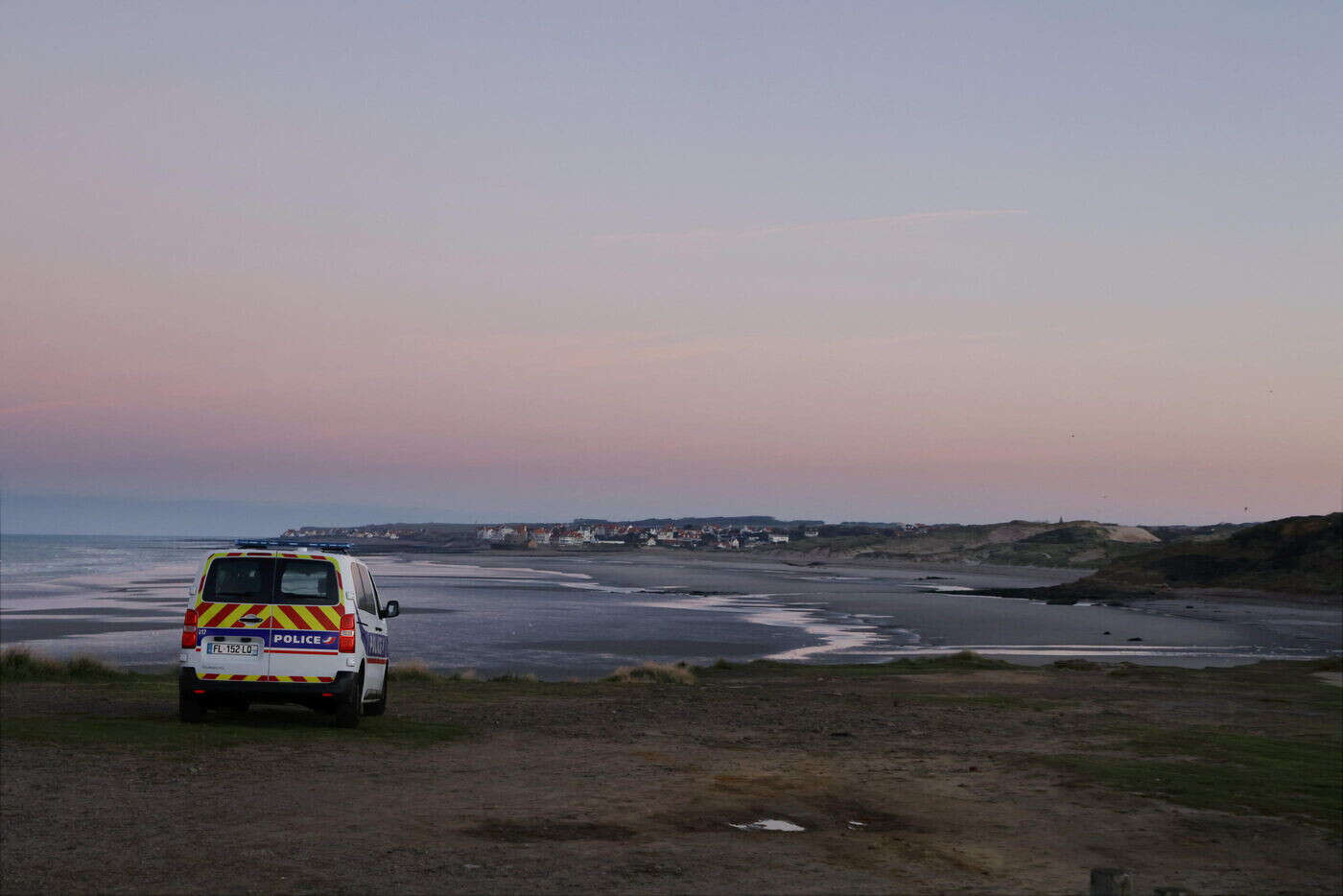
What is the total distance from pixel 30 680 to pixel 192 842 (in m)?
16.2

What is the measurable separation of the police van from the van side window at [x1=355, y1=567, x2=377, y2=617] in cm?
61

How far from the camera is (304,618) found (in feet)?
52.6

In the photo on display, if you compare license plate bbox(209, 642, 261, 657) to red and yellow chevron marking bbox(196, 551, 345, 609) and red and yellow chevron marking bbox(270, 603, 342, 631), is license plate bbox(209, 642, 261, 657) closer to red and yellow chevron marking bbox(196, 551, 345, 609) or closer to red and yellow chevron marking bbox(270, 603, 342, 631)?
red and yellow chevron marking bbox(270, 603, 342, 631)

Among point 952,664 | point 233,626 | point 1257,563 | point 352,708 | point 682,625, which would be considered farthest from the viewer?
point 1257,563

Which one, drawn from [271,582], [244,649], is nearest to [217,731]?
[244,649]

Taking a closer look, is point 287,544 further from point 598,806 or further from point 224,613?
point 598,806

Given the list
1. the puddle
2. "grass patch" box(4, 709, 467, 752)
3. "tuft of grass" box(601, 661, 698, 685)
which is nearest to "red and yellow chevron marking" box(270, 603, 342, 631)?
"grass patch" box(4, 709, 467, 752)

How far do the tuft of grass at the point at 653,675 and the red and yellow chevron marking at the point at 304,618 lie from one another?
471 inches

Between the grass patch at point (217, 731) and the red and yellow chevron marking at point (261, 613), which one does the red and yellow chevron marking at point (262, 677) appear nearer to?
the red and yellow chevron marking at point (261, 613)

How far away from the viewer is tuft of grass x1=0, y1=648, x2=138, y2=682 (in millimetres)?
24641

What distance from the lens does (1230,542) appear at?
4131 inches

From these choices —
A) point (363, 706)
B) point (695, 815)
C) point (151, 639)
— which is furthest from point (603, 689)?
point (151, 639)

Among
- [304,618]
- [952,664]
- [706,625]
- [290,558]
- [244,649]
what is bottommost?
[706,625]

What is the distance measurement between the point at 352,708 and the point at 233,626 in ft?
6.19
